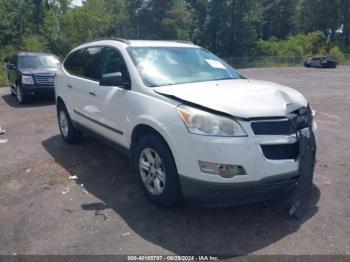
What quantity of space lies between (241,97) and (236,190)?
37.0 inches

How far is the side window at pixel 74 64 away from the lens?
6107 millimetres

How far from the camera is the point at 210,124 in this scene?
352 centimetres

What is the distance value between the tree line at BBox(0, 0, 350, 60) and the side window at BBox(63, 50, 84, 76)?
39.0 m

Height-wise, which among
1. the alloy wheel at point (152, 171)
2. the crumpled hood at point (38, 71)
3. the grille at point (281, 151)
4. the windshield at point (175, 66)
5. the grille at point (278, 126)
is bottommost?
the alloy wheel at point (152, 171)

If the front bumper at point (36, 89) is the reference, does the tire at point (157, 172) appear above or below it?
above

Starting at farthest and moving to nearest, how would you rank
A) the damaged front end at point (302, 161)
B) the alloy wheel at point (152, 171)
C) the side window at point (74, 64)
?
the side window at point (74, 64)
the alloy wheel at point (152, 171)
the damaged front end at point (302, 161)

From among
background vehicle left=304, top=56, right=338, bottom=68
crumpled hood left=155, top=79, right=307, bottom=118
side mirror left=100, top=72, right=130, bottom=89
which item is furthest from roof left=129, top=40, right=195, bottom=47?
background vehicle left=304, top=56, right=338, bottom=68

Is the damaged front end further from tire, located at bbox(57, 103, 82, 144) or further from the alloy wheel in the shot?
tire, located at bbox(57, 103, 82, 144)

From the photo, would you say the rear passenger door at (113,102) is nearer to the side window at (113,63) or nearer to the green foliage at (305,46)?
the side window at (113,63)

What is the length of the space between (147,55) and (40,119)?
218 inches

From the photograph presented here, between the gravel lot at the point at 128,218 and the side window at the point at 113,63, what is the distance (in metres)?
1.43

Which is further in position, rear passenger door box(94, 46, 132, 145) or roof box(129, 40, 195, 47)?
roof box(129, 40, 195, 47)

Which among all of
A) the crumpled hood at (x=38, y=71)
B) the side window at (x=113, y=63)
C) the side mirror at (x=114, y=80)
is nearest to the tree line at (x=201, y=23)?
the crumpled hood at (x=38, y=71)

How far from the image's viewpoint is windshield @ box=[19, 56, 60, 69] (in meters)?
12.4
